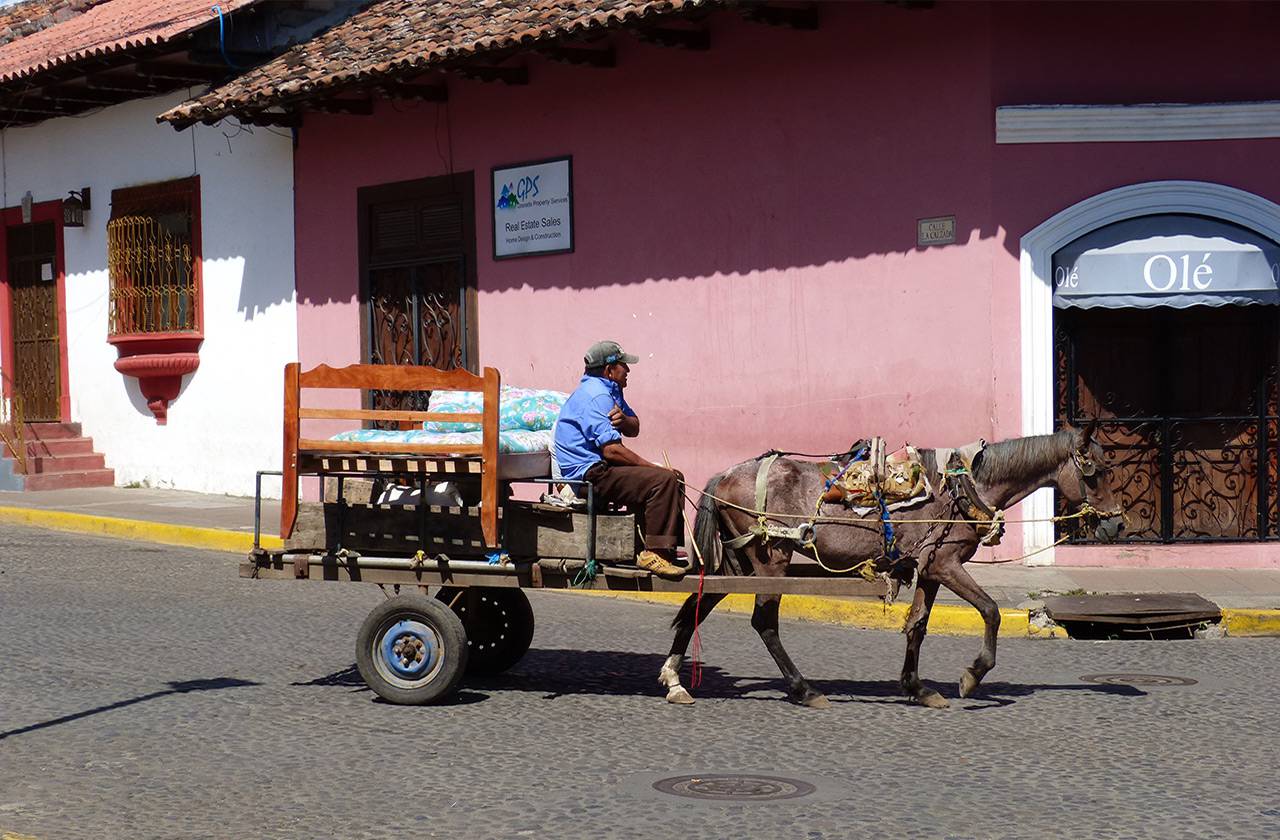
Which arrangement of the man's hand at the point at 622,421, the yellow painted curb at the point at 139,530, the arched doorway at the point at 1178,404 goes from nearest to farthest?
the man's hand at the point at 622,421, the arched doorway at the point at 1178,404, the yellow painted curb at the point at 139,530

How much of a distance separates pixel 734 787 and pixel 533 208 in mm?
10241

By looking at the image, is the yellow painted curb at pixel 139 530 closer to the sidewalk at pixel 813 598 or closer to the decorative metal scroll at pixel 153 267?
the sidewalk at pixel 813 598

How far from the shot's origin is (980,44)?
12.8 meters

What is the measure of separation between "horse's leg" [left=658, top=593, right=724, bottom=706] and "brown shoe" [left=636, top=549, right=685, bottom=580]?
12.4 inches

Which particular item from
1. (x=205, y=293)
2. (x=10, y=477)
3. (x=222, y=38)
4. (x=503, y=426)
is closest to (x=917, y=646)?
(x=503, y=426)

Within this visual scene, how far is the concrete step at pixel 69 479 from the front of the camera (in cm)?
1909

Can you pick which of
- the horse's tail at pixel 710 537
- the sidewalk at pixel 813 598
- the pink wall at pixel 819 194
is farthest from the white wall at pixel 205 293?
the horse's tail at pixel 710 537

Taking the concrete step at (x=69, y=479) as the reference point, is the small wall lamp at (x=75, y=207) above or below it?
above

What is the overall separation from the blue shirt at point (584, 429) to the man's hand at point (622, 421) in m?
0.02

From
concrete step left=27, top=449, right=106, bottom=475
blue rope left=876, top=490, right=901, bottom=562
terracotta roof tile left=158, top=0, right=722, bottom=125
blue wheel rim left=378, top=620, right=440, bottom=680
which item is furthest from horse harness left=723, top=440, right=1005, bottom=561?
concrete step left=27, top=449, right=106, bottom=475

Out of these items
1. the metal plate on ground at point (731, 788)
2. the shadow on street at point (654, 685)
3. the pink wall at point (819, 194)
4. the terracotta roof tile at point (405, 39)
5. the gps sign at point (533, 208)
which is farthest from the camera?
the gps sign at point (533, 208)

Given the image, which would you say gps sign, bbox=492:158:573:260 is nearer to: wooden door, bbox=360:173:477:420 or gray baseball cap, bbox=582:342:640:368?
wooden door, bbox=360:173:477:420

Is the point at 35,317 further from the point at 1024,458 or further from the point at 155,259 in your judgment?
the point at 1024,458

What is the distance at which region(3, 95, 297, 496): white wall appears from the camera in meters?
18.1
